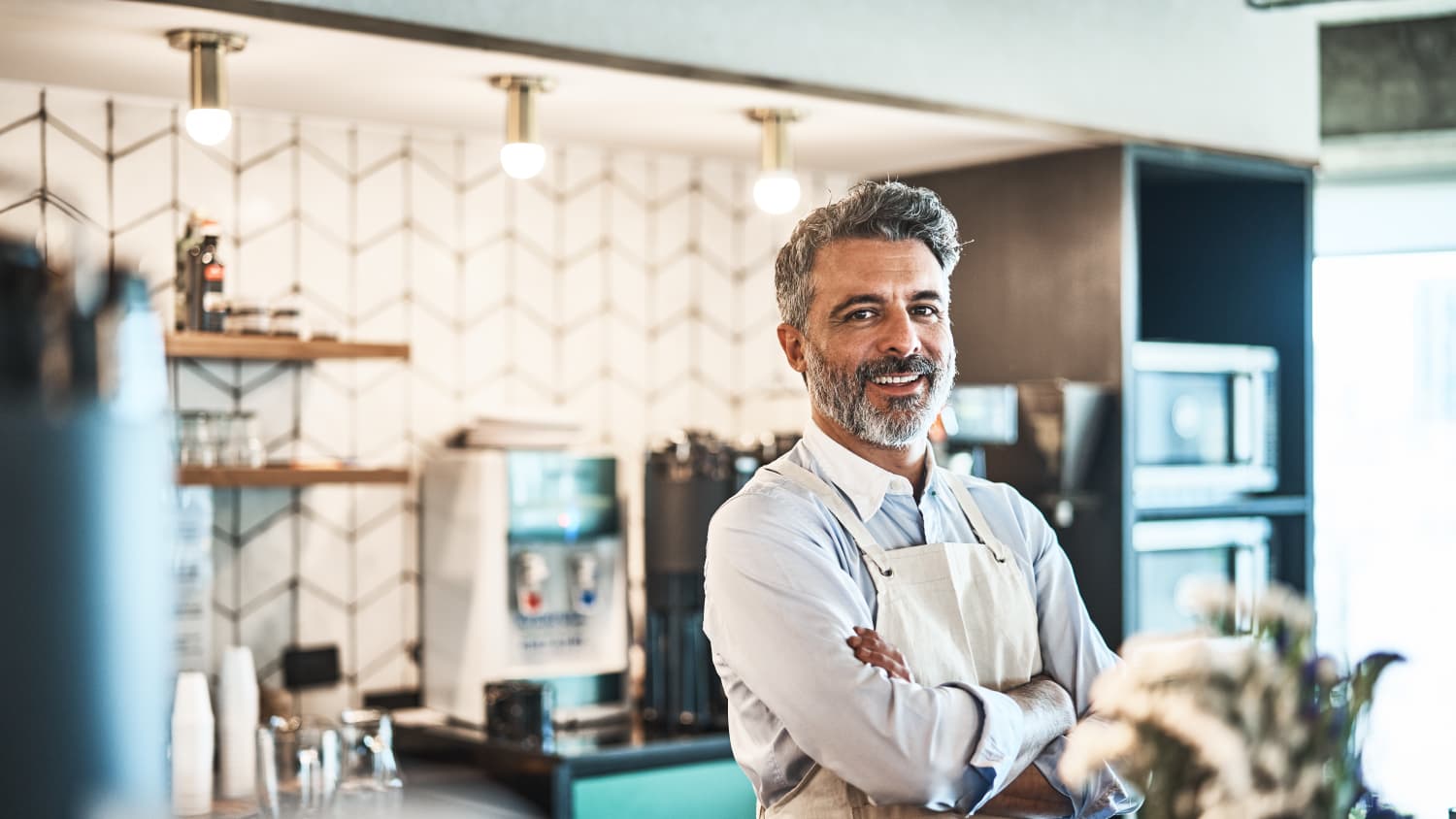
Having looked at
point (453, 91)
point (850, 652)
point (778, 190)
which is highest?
→ point (453, 91)

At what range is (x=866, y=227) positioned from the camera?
82.6 inches

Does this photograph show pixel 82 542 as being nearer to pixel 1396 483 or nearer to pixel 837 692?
pixel 837 692

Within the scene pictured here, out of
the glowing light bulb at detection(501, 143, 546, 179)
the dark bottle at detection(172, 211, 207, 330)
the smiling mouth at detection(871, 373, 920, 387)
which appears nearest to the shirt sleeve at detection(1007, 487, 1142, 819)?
the smiling mouth at detection(871, 373, 920, 387)

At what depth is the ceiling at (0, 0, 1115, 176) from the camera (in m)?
2.69

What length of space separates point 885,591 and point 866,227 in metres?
0.50

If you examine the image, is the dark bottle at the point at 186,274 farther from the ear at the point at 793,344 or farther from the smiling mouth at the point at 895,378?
the smiling mouth at the point at 895,378

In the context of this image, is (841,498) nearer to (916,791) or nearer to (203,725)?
(916,791)

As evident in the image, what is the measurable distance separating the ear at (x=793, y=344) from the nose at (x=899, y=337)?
0.14 metres

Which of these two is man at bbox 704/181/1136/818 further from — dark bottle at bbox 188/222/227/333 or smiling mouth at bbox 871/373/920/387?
dark bottle at bbox 188/222/227/333

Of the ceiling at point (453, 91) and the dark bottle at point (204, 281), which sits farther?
the dark bottle at point (204, 281)

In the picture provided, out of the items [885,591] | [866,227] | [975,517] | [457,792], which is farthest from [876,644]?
[457,792]

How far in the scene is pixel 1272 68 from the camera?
13.7 feet

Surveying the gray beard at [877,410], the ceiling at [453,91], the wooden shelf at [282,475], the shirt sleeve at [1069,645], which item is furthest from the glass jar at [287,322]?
the shirt sleeve at [1069,645]

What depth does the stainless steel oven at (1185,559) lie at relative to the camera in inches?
154
